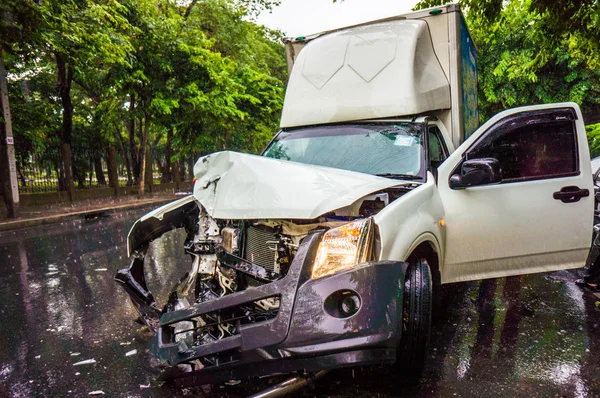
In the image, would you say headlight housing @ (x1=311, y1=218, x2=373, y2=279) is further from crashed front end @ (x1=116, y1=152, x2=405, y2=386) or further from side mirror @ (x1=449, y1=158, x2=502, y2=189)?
side mirror @ (x1=449, y1=158, x2=502, y2=189)

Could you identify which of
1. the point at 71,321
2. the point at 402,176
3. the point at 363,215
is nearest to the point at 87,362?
the point at 71,321

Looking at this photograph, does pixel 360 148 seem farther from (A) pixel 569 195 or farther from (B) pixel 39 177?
(B) pixel 39 177

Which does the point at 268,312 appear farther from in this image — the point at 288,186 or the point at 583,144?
the point at 583,144

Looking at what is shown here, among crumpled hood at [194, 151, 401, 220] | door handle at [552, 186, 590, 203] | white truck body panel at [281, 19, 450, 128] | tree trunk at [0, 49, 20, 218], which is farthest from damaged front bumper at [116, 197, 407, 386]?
tree trunk at [0, 49, 20, 218]

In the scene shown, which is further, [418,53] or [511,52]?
[511,52]

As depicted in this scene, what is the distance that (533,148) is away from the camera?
4.02 metres

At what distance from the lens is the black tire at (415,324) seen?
2.77 metres

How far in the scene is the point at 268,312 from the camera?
8.41 ft

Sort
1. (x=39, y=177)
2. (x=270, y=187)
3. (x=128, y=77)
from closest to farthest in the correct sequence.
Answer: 1. (x=270, y=187)
2. (x=128, y=77)
3. (x=39, y=177)

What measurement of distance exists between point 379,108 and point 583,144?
75.0 inches

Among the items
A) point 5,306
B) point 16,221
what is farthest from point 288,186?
point 16,221

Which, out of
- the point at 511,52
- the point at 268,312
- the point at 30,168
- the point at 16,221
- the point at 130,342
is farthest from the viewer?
the point at 511,52

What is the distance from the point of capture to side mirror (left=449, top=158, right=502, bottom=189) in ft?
11.0

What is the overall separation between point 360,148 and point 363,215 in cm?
132
